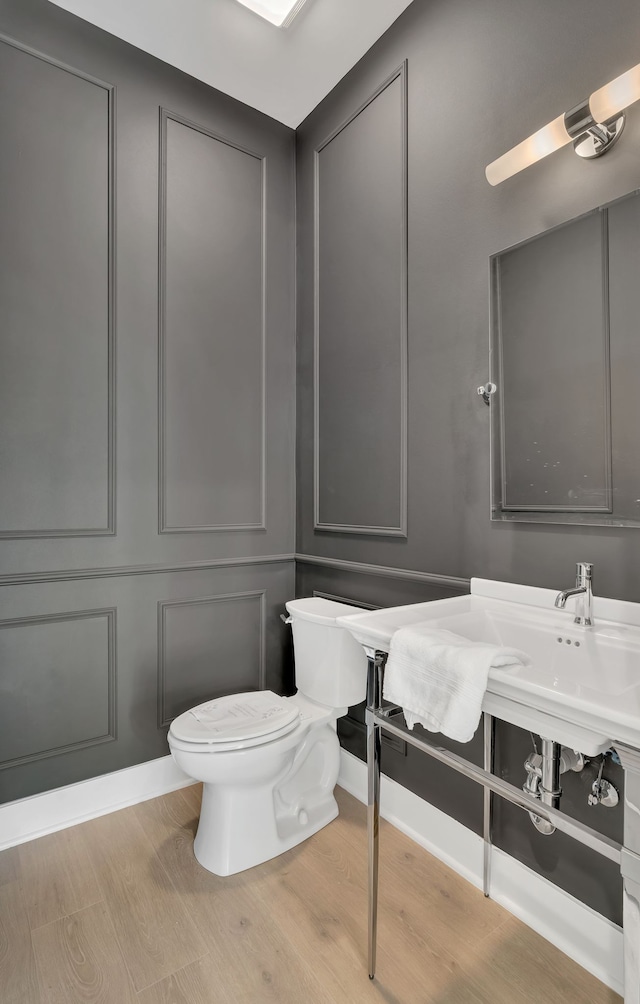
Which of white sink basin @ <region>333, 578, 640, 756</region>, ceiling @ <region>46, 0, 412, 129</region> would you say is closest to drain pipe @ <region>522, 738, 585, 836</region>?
white sink basin @ <region>333, 578, 640, 756</region>

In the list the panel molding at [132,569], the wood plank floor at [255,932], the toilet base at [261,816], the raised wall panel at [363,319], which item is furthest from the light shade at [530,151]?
the wood plank floor at [255,932]

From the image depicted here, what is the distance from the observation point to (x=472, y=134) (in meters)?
1.60

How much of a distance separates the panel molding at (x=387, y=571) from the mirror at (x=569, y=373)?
0.25 metres

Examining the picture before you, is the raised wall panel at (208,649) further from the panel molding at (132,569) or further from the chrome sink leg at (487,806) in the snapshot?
the chrome sink leg at (487,806)

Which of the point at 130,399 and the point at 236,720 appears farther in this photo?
the point at 130,399

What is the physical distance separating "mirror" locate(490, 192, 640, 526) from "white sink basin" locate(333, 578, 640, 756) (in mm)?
231

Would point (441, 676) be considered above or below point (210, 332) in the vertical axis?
below

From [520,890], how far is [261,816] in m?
0.78

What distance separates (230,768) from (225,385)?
57.4 inches

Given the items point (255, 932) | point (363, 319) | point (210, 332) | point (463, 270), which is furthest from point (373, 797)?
point (210, 332)

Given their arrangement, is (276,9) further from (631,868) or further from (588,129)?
(631,868)

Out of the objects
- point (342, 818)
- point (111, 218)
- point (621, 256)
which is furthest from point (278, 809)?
point (111, 218)

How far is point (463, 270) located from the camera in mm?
1620

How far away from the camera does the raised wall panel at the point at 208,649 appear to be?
6.76ft
